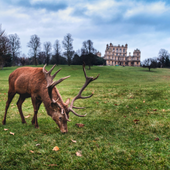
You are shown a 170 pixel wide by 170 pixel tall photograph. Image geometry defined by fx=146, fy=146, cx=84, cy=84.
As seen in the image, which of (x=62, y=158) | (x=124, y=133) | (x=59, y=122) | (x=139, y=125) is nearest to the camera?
(x=62, y=158)

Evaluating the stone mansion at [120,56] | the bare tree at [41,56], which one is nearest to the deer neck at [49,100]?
the bare tree at [41,56]

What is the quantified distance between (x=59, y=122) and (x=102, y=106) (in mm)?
3915

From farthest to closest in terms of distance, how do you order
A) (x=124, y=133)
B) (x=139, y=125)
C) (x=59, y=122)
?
(x=139, y=125) < (x=124, y=133) < (x=59, y=122)

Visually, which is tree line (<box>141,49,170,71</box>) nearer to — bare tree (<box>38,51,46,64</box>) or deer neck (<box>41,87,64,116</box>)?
bare tree (<box>38,51,46,64</box>)

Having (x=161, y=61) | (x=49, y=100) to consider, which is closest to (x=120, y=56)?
(x=161, y=61)

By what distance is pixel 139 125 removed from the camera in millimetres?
5008

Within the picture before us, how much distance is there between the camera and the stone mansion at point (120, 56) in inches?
4269

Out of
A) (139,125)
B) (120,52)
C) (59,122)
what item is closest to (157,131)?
(139,125)

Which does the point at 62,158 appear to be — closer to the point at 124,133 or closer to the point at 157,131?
the point at 124,133

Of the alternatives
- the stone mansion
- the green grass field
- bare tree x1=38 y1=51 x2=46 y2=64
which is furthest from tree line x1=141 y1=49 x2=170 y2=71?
the green grass field

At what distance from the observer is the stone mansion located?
4269 inches

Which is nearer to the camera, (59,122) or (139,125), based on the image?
(59,122)

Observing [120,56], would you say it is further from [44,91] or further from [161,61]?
[44,91]

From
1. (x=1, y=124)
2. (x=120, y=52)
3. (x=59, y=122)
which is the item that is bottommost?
(x=1, y=124)
